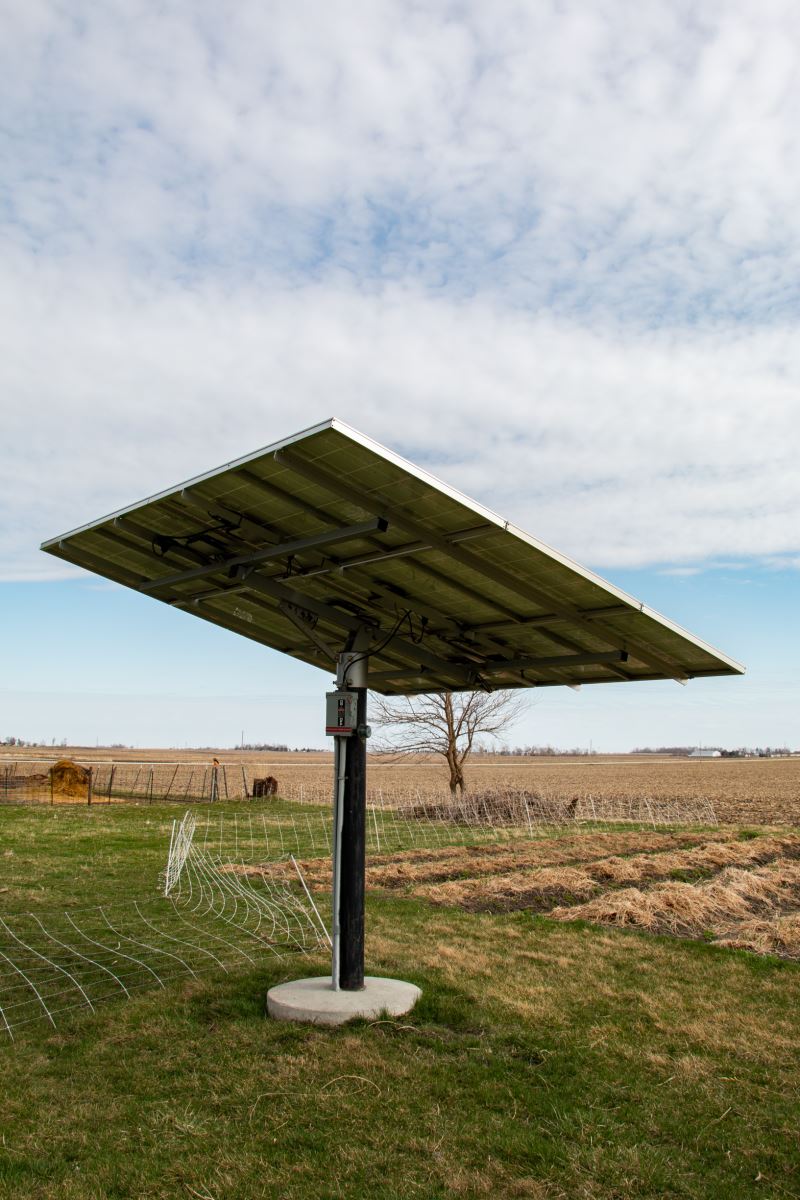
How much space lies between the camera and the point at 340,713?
7.01m

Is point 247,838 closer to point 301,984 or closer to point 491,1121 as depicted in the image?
point 301,984

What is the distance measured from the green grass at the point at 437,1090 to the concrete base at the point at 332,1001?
0.13m

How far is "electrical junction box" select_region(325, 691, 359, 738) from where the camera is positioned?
23.0ft

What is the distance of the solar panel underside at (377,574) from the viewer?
5965mm

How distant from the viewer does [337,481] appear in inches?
231

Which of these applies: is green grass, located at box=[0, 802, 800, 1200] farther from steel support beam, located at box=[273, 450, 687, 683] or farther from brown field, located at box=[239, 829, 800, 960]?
steel support beam, located at box=[273, 450, 687, 683]

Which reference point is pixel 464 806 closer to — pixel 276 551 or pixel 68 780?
pixel 68 780

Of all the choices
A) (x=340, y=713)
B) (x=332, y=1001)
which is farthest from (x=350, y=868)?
(x=340, y=713)

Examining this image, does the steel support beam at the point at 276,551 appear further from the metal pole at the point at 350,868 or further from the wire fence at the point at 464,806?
the wire fence at the point at 464,806

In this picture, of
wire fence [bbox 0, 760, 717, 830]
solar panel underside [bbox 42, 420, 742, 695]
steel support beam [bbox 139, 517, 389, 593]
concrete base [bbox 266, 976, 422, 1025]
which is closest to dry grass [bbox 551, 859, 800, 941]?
solar panel underside [bbox 42, 420, 742, 695]

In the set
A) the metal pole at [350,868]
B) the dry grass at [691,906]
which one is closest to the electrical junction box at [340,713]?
the metal pole at [350,868]

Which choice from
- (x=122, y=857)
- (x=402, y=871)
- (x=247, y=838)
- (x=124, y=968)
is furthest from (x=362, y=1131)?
(x=247, y=838)

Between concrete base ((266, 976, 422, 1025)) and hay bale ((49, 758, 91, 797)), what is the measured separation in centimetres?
2542

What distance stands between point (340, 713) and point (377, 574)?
3.86 ft
